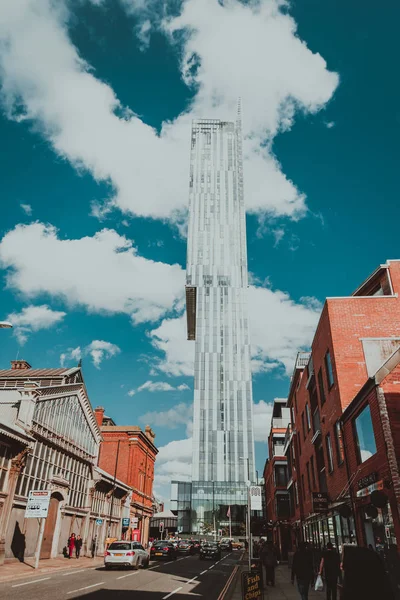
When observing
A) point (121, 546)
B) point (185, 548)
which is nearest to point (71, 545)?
point (121, 546)

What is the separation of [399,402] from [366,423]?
2.07 m

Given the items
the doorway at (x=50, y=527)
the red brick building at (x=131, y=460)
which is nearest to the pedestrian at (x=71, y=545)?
the doorway at (x=50, y=527)

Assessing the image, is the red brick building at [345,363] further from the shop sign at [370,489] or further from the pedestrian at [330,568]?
the pedestrian at [330,568]

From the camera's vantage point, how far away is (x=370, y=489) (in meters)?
13.4

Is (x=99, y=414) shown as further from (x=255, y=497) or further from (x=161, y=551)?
(x=255, y=497)

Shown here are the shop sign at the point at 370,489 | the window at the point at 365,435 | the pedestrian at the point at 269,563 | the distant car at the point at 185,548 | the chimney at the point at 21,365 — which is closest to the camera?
the shop sign at the point at 370,489

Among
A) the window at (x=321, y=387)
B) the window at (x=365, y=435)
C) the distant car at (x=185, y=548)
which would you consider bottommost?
the distant car at (x=185, y=548)

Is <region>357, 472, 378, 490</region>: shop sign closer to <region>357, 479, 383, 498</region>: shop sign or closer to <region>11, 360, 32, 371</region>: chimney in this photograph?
<region>357, 479, 383, 498</region>: shop sign

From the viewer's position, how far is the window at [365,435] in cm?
1390

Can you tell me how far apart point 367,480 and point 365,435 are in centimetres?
145

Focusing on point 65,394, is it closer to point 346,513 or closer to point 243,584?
point 346,513

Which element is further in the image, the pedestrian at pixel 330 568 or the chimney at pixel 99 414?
the chimney at pixel 99 414

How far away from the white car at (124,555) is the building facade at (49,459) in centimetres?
515

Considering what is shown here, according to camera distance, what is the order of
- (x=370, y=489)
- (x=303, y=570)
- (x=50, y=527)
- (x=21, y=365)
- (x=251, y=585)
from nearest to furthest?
(x=251, y=585)
(x=303, y=570)
(x=370, y=489)
(x=50, y=527)
(x=21, y=365)
